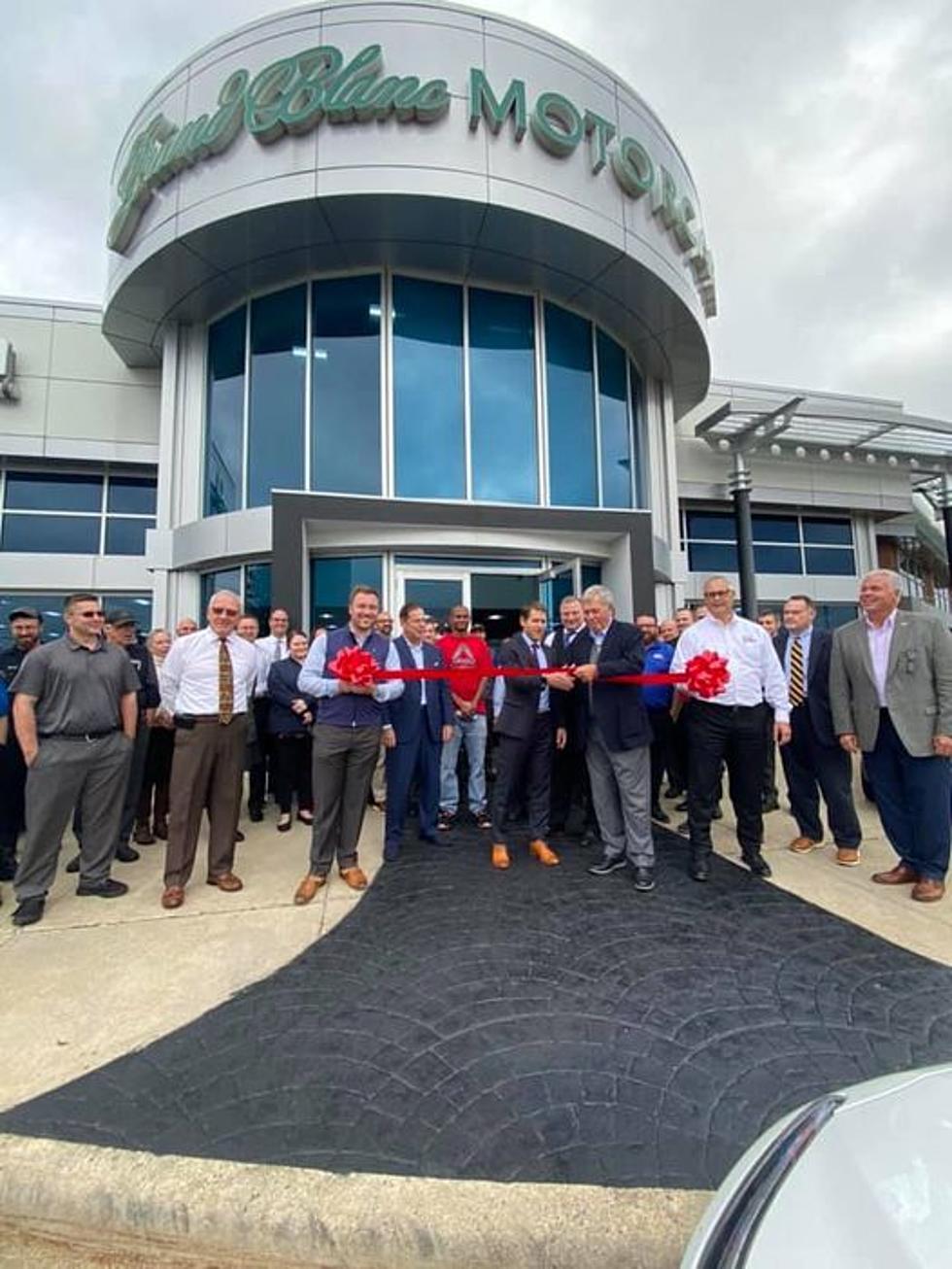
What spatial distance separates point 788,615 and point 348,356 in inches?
302

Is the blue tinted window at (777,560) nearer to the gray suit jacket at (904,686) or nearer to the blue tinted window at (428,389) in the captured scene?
the blue tinted window at (428,389)

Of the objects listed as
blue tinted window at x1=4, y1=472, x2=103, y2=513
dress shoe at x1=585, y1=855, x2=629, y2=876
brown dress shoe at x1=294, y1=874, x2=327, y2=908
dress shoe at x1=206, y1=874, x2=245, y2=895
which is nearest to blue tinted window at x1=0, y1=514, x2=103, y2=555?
blue tinted window at x1=4, y1=472, x2=103, y2=513

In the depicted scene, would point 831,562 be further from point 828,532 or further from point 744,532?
point 744,532

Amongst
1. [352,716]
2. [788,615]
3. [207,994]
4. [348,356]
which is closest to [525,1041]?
[207,994]

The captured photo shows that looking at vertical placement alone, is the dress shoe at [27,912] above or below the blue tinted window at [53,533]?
below

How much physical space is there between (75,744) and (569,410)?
29.3 feet

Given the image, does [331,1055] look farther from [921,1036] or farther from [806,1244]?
[921,1036]

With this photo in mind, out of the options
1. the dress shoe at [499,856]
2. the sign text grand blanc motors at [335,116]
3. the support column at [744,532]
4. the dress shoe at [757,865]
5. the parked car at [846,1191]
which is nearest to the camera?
the parked car at [846,1191]

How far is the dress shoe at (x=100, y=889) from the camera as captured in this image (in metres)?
4.12

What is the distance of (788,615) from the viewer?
16.6ft

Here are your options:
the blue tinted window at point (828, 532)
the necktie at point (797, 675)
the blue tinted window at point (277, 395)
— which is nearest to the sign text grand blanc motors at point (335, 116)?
the blue tinted window at point (277, 395)

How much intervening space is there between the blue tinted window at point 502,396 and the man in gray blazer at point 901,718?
20.2 feet

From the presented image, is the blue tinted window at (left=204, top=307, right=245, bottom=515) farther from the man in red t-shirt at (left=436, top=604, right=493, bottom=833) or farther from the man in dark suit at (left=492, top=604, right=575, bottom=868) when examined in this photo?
the man in dark suit at (left=492, top=604, right=575, bottom=868)

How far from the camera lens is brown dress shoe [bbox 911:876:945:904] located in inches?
153
